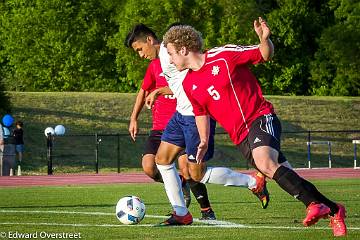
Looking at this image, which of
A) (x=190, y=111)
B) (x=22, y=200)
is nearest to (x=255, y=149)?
(x=190, y=111)

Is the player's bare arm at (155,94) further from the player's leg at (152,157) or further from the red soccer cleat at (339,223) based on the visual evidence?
the red soccer cleat at (339,223)

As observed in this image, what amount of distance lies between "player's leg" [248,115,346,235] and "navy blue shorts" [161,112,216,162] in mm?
2192

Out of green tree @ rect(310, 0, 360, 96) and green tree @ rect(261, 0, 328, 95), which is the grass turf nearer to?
green tree @ rect(310, 0, 360, 96)

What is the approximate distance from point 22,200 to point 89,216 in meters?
5.00

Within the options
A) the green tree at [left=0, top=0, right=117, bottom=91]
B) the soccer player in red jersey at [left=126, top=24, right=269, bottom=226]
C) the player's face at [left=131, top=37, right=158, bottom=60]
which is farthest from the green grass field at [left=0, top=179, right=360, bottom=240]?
the green tree at [left=0, top=0, right=117, bottom=91]

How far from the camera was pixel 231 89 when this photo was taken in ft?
33.4

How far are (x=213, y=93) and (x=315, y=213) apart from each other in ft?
5.14

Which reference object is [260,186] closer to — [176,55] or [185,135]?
[185,135]

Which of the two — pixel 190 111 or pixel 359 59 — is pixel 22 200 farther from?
pixel 359 59

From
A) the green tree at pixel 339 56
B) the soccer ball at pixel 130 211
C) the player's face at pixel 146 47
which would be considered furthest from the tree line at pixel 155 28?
the soccer ball at pixel 130 211

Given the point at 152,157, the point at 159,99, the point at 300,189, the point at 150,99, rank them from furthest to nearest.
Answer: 1. the point at 159,99
2. the point at 152,157
3. the point at 150,99
4. the point at 300,189

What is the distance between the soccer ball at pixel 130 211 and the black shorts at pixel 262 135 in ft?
7.81

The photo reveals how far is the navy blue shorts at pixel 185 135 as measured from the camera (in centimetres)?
1227

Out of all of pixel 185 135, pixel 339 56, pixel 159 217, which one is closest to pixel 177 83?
pixel 185 135
